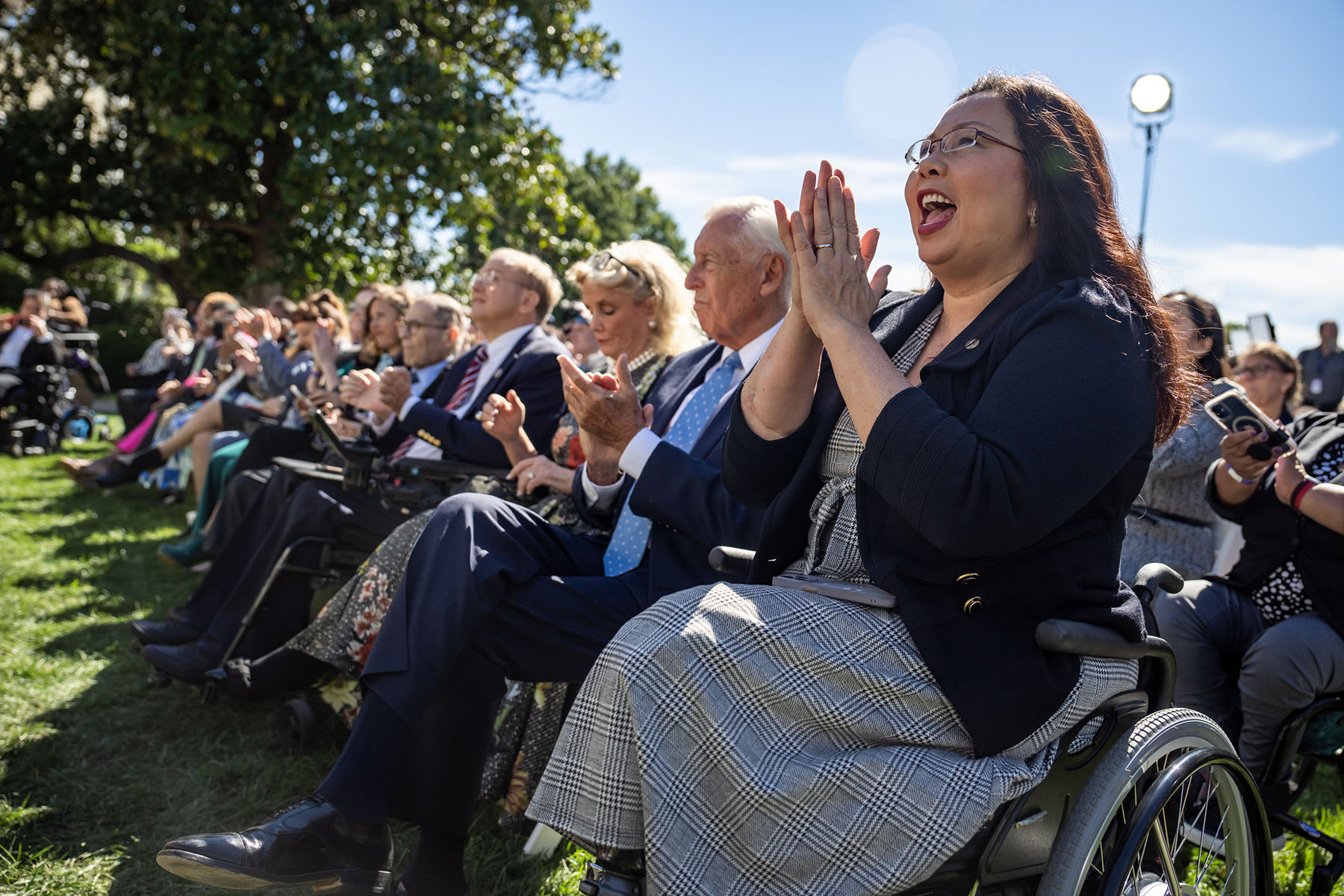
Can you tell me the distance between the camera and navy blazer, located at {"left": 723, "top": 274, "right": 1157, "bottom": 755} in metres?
1.46

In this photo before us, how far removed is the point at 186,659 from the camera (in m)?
3.41

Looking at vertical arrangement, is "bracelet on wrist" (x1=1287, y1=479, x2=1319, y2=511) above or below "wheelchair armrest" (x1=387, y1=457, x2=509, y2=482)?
above

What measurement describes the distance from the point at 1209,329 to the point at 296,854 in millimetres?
3076

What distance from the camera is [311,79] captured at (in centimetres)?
1109

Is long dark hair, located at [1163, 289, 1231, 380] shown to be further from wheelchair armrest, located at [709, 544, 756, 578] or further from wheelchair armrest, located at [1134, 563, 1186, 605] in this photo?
wheelchair armrest, located at [709, 544, 756, 578]

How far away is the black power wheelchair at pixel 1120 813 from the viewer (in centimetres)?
146

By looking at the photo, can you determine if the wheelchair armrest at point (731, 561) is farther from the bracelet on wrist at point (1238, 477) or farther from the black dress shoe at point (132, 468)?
the black dress shoe at point (132, 468)

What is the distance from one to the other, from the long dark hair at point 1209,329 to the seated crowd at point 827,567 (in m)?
0.02

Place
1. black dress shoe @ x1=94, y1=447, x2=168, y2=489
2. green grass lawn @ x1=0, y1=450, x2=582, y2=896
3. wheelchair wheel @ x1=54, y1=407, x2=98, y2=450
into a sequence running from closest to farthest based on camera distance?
green grass lawn @ x1=0, y1=450, x2=582, y2=896 → black dress shoe @ x1=94, y1=447, x2=168, y2=489 → wheelchair wheel @ x1=54, y1=407, x2=98, y2=450

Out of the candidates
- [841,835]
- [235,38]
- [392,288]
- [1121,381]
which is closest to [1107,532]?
[1121,381]

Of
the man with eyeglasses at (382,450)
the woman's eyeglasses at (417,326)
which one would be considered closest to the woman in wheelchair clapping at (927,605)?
the man with eyeglasses at (382,450)

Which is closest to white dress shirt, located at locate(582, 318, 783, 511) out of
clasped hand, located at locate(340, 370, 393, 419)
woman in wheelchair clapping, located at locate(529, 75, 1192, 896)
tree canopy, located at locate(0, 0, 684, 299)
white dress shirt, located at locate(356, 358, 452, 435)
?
woman in wheelchair clapping, located at locate(529, 75, 1192, 896)

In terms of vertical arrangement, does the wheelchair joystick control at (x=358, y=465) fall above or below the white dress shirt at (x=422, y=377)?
below

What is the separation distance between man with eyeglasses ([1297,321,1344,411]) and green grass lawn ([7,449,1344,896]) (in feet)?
27.5
